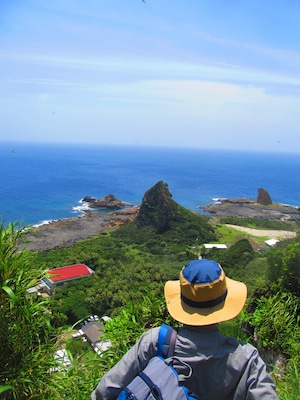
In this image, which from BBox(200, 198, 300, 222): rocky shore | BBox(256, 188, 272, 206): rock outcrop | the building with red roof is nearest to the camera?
the building with red roof

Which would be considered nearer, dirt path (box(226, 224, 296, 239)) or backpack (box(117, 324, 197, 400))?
backpack (box(117, 324, 197, 400))

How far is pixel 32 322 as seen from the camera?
242cm

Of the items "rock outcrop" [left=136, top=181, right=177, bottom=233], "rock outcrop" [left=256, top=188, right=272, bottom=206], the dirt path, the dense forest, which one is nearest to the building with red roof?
the dense forest

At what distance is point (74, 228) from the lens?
38719mm

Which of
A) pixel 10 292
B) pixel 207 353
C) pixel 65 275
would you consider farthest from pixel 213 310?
pixel 65 275

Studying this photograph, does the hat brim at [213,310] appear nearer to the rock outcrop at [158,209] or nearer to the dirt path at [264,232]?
the dirt path at [264,232]

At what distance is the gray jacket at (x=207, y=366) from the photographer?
1.42 m

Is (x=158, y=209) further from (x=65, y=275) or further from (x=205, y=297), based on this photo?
(x=205, y=297)

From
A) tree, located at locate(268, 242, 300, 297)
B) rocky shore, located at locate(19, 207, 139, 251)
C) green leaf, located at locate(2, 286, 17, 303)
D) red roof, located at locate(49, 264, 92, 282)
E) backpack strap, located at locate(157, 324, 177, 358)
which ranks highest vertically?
backpack strap, located at locate(157, 324, 177, 358)

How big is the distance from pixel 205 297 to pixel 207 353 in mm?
219

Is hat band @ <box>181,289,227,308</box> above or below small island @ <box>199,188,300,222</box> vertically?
above

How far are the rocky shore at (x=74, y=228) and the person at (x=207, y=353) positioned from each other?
2902 centimetres

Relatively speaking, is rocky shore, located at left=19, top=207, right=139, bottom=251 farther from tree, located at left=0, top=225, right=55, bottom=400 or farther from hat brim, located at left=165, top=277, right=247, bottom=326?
hat brim, located at left=165, top=277, right=247, bottom=326

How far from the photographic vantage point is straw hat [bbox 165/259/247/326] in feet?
4.95
